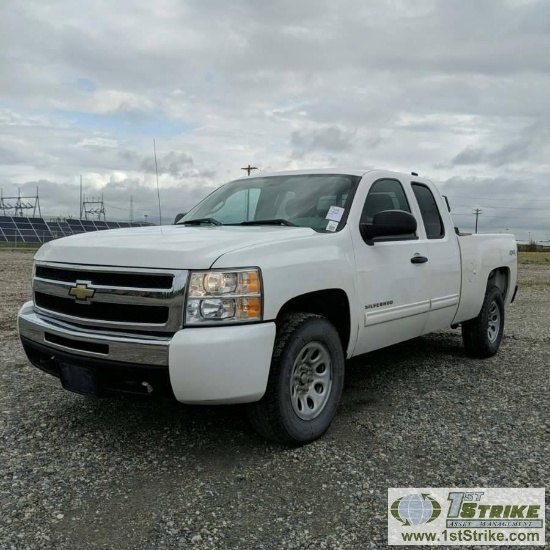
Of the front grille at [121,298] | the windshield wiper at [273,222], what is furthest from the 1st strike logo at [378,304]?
the front grille at [121,298]

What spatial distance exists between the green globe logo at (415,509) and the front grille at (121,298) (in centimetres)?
152

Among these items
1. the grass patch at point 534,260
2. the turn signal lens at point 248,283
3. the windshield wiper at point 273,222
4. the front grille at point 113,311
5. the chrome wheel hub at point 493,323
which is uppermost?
the windshield wiper at point 273,222

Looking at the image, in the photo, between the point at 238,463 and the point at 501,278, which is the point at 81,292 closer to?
the point at 238,463

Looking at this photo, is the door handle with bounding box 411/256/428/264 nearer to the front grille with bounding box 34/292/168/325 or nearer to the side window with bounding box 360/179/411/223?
the side window with bounding box 360/179/411/223

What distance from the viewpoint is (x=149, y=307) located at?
132 inches

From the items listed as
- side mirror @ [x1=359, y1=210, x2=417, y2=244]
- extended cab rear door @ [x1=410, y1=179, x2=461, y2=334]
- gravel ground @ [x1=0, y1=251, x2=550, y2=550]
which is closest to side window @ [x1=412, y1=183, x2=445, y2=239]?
extended cab rear door @ [x1=410, y1=179, x2=461, y2=334]

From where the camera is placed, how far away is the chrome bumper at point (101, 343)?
10.8 feet

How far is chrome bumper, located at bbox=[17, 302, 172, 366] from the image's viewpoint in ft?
10.8

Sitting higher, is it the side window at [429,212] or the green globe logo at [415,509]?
the side window at [429,212]

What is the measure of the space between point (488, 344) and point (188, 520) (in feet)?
14.8

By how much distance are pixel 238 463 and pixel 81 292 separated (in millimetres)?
1414

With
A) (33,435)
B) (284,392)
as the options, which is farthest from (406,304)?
(33,435)

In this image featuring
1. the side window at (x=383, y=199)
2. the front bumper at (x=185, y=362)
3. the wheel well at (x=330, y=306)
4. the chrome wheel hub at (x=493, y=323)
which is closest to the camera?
the front bumper at (x=185, y=362)

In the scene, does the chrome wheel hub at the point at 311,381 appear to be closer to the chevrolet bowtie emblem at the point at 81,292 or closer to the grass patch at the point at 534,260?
the chevrolet bowtie emblem at the point at 81,292
